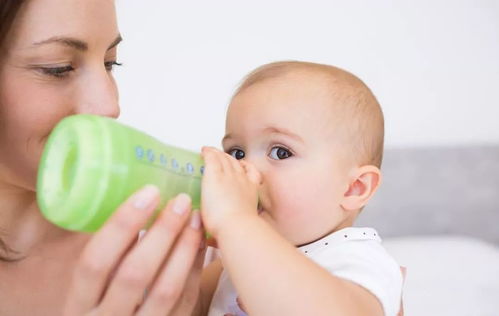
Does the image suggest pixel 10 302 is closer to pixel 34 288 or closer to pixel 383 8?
pixel 34 288

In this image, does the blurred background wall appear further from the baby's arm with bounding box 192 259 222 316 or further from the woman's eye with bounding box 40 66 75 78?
the woman's eye with bounding box 40 66 75 78

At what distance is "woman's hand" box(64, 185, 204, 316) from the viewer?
0.76m

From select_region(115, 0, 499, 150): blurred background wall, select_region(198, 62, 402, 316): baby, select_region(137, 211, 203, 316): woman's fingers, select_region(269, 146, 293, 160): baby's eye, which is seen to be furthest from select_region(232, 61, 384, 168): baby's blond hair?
select_region(115, 0, 499, 150): blurred background wall

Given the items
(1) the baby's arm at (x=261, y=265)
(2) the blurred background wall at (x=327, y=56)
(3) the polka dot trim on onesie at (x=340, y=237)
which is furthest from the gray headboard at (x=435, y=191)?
(1) the baby's arm at (x=261, y=265)

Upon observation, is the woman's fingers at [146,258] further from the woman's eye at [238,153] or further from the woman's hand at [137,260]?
the woman's eye at [238,153]

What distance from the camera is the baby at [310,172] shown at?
0.95 m

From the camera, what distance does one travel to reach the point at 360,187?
1158 millimetres

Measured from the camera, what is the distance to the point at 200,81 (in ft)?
8.08

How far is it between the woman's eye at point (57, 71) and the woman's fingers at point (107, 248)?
35cm

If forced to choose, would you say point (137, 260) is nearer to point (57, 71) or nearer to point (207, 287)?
point (57, 71)

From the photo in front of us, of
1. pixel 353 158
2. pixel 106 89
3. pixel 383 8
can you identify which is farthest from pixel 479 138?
pixel 106 89

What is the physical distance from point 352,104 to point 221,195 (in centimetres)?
41

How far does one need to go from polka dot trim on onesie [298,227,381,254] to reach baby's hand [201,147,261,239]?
232 mm

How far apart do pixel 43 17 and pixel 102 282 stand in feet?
1.46
